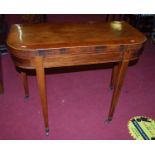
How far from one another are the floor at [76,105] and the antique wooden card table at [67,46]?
34 centimetres

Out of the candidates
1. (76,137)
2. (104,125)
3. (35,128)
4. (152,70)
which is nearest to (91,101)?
(104,125)

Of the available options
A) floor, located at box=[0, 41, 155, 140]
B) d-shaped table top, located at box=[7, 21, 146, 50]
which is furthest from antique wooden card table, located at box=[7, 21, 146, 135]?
floor, located at box=[0, 41, 155, 140]

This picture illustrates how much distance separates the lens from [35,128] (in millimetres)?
1479

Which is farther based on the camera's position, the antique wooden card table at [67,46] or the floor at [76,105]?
the floor at [76,105]

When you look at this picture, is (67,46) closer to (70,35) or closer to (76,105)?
(70,35)

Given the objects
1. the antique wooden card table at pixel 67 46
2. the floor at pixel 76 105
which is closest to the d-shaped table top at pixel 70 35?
the antique wooden card table at pixel 67 46

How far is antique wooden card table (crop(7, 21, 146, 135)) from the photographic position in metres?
1.03

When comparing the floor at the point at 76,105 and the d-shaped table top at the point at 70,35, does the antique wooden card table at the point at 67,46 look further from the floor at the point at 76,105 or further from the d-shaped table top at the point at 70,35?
the floor at the point at 76,105

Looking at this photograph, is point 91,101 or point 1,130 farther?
point 91,101

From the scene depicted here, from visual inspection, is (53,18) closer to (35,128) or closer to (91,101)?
(91,101)

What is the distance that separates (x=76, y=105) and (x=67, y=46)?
0.80 m

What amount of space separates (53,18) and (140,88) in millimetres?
2470

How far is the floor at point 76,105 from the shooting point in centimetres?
147

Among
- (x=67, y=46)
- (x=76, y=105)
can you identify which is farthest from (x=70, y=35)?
(x=76, y=105)
